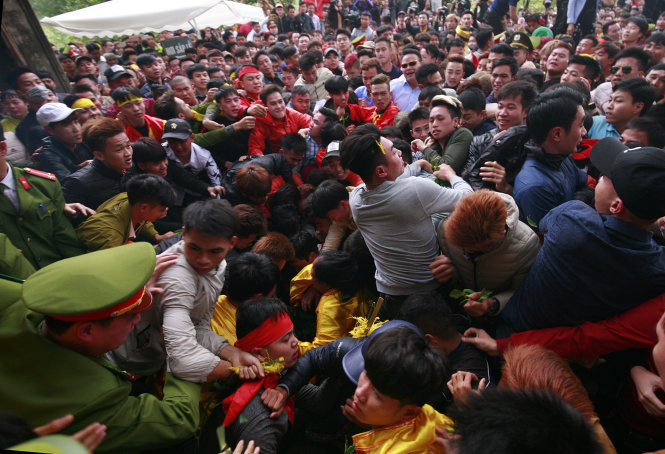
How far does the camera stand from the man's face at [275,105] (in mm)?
5039

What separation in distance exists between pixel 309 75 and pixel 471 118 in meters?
4.18

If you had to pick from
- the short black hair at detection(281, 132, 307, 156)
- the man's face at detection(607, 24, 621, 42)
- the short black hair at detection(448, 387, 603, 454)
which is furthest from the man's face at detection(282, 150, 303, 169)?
the man's face at detection(607, 24, 621, 42)

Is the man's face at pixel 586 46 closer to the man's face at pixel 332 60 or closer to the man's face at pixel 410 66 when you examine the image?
the man's face at pixel 410 66

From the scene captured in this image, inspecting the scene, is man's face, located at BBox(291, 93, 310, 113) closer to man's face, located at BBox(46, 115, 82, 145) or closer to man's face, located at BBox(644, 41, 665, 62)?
man's face, located at BBox(46, 115, 82, 145)

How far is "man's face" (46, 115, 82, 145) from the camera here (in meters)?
4.16

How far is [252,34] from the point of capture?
13.5 m

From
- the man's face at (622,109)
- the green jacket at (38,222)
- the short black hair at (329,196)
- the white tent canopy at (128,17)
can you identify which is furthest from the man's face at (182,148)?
the white tent canopy at (128,17)

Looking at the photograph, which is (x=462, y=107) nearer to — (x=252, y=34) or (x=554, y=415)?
(x=554, y=415)

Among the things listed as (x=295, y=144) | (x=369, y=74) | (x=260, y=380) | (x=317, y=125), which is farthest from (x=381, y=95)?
(x=260, y=380)

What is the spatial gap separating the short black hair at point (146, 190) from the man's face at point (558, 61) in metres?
5.90

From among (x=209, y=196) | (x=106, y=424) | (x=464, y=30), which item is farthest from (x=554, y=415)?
(x=464, y=30)

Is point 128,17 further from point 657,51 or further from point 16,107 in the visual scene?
point 657,51

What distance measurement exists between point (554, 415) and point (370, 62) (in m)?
6.52

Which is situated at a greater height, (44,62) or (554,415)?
(44,62)
